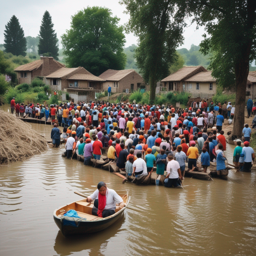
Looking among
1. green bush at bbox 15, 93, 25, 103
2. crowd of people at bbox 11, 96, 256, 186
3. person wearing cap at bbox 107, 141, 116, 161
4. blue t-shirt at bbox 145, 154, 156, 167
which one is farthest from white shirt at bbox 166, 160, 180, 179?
green bush at bbox 15, 93, 25, 103

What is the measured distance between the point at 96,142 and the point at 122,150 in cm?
183

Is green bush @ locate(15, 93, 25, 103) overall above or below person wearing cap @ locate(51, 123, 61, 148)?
above

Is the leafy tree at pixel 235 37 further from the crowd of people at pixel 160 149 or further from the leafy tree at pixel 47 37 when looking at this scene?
the leafy tree at pixel 47 37

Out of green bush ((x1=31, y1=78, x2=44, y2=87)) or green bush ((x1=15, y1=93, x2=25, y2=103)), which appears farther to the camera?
green bush ((x1=31, y1=78, x2=44, y2=87))

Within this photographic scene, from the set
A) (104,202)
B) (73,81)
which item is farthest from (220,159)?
(73,81)

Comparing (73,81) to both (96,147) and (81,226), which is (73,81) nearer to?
(96,147)

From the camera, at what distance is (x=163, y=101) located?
3703 centimetres

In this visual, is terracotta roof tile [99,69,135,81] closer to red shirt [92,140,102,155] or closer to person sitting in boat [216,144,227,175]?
red shirt [92,140,102,155]

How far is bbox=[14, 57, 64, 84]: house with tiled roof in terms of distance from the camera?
187 feet

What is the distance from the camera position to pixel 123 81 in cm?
5419

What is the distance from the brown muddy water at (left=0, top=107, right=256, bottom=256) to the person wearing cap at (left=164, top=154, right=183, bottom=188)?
359 millimetres

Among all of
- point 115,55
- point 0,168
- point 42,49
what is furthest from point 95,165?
point 42,49

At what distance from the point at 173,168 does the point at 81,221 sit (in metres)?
4.85

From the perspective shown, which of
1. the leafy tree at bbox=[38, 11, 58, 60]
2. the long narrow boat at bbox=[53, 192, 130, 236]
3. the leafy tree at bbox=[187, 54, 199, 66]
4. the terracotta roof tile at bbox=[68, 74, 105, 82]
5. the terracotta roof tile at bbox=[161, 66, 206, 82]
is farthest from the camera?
the leafy tree at bbox=[187, 54, 199, 66]
